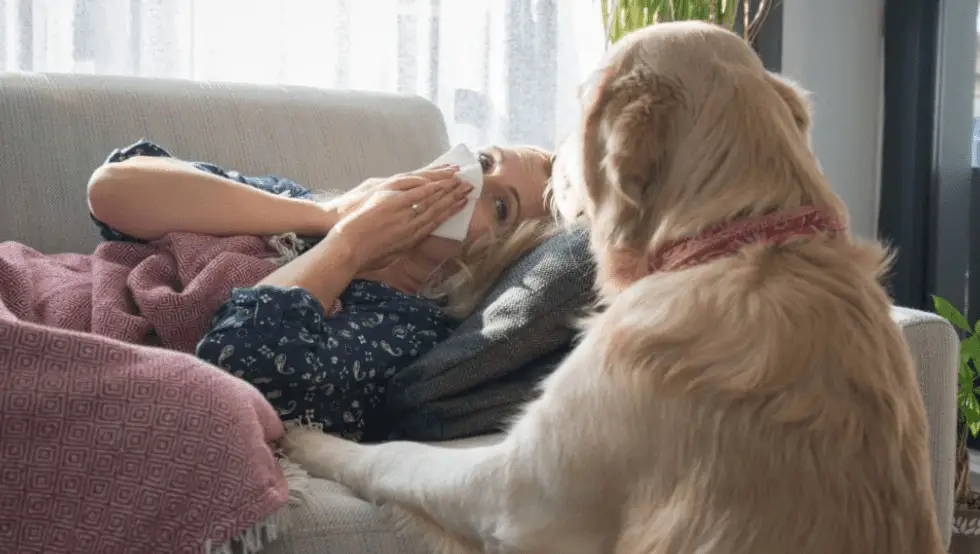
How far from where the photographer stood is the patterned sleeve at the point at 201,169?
1.67 metres

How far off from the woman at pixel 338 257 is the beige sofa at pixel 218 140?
0.22m

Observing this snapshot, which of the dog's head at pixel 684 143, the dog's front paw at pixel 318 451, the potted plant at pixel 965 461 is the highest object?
the dog's head at pixel 684 143

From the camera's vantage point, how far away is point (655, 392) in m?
1.01

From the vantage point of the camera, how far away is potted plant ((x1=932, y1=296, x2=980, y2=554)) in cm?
210

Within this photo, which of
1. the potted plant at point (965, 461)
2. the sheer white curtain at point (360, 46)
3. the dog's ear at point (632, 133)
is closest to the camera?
the dog's ear at point (632, 133)

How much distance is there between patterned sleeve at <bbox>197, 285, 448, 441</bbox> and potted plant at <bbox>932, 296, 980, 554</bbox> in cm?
122

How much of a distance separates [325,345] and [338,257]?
7.9 inches

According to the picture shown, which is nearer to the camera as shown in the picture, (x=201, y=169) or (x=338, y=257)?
(x=338, y=257)

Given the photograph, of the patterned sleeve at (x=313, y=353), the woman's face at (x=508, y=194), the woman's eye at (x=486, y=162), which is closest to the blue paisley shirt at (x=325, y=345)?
the patterned sleeve at (x=313, y=353)

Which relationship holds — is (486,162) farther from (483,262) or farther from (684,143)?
(684,143)

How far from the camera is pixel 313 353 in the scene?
55.7 inches

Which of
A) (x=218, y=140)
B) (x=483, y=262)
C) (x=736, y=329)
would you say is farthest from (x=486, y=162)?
(x=736, y=329)

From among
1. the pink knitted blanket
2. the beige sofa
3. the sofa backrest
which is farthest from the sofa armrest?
the sofa backrest

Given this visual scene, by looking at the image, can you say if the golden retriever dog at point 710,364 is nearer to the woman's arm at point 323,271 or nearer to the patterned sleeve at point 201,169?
Answer: the woman's arm at point 323,271
